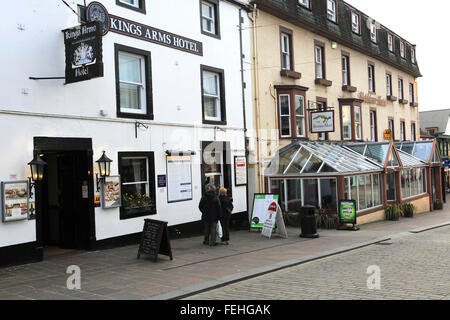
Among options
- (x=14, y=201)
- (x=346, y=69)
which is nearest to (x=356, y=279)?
(x=14, y=201)

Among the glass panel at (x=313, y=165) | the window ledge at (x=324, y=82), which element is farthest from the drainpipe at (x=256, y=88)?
the window ledge at (x=324, y=82)

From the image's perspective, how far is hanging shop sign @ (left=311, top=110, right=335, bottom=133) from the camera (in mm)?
19734

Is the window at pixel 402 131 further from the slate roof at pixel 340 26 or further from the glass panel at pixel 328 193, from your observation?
the glass panel at pixel 328 193

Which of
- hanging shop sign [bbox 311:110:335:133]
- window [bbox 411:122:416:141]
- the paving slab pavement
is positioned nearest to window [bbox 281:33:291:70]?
hanging shop sign [bbox 311:110:335:133]

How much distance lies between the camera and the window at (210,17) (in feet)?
51.5

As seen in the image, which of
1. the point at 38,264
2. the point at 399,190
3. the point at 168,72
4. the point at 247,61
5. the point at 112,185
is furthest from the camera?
the point at 399,190

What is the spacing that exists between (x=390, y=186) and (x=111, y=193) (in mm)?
15163

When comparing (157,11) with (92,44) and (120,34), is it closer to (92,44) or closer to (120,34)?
(120,34)

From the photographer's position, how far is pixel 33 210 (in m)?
10.2

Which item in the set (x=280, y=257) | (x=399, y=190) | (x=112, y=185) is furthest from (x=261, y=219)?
(x=399, y=190)

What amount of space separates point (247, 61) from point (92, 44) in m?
8.35

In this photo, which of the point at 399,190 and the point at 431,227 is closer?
the point at 431,227

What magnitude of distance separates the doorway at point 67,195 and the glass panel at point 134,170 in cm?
126

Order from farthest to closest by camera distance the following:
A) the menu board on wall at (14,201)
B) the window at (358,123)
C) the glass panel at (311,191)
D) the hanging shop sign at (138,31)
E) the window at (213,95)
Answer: the window at (358,123) < the glass panel at (311,191) < the window at (213,95) < the hanging shop sign at (138,31) < the menu board on wall at (14,201)
